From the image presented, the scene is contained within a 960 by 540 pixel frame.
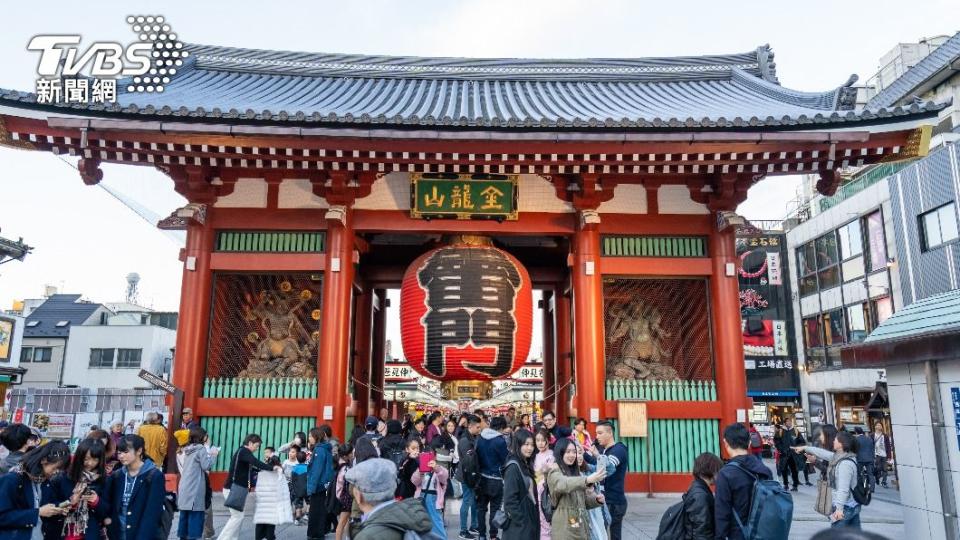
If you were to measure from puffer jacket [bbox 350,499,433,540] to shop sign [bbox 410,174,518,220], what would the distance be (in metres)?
8.80

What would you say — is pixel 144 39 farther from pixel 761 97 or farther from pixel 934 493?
pixel 934 493

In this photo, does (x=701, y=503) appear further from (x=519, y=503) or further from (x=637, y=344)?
(x=637, y=344)

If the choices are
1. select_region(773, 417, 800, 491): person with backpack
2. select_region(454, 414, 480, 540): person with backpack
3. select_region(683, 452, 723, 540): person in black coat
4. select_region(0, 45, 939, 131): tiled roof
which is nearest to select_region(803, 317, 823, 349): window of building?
select_region(773, 417, 800, 491): person with backpack

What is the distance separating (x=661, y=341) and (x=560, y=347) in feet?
13.4

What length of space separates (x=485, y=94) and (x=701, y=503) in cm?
1277

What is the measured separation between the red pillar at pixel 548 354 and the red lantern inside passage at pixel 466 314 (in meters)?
6.36

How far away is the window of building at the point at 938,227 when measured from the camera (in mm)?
20938

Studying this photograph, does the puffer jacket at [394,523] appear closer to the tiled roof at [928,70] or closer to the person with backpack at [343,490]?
the person with backpack at [343,490]

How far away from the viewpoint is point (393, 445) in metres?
7.60

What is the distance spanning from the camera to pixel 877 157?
1050cm

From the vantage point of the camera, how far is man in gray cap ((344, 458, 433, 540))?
291cm

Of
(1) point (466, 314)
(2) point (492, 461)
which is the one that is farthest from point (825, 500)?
(1) point (466, 314)

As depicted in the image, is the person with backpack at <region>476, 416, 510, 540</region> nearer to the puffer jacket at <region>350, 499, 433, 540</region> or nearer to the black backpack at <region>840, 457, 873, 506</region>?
the black backpack at <region>840, 457, 873, 506</region>

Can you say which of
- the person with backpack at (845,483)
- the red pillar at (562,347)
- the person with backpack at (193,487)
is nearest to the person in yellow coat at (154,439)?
the person with backpack at (193,487)
